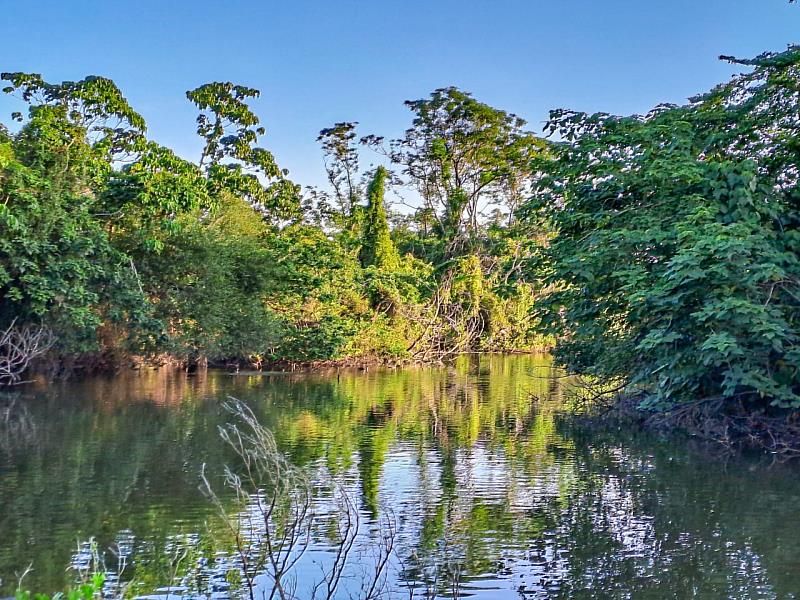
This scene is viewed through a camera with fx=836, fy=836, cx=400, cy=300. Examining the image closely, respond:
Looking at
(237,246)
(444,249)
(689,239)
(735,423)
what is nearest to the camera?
(689,239)

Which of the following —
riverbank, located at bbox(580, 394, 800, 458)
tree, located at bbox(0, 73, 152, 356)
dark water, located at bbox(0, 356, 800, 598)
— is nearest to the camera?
dark water, located at bbox(0, 356, 800, 598)

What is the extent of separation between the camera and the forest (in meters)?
11.1

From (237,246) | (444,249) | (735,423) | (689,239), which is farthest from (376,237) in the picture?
(689,239)

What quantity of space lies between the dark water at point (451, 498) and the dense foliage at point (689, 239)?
131cm

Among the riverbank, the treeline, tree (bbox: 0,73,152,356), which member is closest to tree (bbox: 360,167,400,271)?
the treeline

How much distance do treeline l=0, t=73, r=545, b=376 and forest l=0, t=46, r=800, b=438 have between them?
0.24 feet

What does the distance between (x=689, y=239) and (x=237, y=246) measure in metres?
16.8

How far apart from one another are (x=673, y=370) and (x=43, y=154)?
14250 mm

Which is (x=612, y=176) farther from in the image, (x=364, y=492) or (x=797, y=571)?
(x=797, y=571)

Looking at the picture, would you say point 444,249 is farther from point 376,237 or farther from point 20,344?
point 20,344

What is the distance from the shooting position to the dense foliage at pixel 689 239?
1051 centimetres

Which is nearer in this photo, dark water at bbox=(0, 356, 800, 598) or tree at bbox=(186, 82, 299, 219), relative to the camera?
dark water at bbox=(0, 356, 800, 598)

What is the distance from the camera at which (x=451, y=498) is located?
9.05 meters

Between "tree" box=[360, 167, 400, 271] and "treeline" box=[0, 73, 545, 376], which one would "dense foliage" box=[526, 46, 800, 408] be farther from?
"tree" box=[360, 167, 400, 271]
